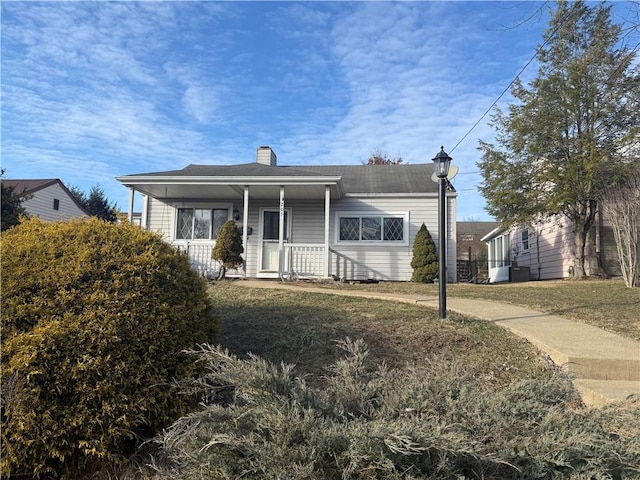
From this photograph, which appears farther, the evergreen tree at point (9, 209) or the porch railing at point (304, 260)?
the porch railing at point (304, 260)

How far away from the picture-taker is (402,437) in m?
1.53

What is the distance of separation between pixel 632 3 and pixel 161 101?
8.99 meters

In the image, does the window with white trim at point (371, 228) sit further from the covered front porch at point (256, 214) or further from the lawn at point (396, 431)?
the lawn at point (396, 431)

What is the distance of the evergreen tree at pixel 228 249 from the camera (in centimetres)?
1100

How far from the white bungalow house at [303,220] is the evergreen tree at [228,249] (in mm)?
779

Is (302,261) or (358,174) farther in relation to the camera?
(358,174)

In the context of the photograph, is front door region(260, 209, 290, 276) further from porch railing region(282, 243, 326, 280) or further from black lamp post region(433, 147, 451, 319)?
black lamp post region(433, 147, 451, 319)

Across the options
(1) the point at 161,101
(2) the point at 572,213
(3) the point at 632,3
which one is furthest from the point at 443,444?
(2) the point at 572,213

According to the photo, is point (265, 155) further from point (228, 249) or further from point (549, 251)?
point (549, 251)

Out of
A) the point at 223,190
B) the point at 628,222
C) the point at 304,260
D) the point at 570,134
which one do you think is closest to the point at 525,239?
the point at 570,134

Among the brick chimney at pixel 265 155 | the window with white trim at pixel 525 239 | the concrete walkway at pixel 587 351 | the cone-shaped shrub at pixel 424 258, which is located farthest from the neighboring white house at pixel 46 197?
the concrete walkway at pixel 587 351

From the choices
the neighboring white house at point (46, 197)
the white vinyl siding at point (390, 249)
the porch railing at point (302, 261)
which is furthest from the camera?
the neighboring white house at point (46, 197)

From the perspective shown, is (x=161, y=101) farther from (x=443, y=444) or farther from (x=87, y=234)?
(x=443, y=444)

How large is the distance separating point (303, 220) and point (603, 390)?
34.1 ft
